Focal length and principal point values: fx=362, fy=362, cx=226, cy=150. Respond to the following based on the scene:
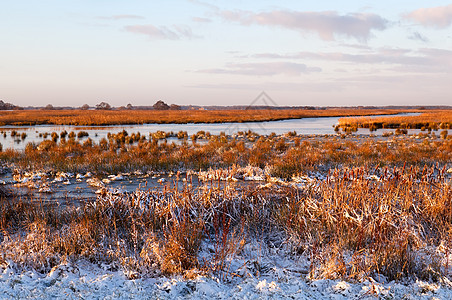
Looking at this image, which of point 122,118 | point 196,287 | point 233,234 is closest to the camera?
point 196,287

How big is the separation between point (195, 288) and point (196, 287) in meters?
0.03

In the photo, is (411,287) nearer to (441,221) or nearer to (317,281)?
(317,281)

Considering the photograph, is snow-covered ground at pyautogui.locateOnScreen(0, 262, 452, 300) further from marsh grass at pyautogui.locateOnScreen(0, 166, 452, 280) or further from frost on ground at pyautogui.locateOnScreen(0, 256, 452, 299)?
marsh grass at pyautogui.locateOnScreen(0, 166, 452, 280)

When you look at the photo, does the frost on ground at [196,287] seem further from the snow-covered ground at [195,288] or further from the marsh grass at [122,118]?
the marsh grass at [122,118]

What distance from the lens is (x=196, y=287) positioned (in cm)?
462

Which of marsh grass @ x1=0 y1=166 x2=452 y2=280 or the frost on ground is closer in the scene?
the frost on ground

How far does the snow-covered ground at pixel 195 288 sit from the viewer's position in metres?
4.45

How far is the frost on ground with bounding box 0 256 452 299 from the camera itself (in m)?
4.45

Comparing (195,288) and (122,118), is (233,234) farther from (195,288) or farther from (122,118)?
(122,118)

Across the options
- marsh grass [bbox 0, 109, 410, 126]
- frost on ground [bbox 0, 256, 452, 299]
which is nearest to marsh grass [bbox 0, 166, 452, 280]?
frost on ground [bbox 0, 256, 452, 299]

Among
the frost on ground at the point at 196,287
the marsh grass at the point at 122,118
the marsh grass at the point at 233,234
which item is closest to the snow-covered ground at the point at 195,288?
the frost on ground at the point at 196,287

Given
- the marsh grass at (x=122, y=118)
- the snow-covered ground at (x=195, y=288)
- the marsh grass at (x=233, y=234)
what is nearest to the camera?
the snow-covered ground at (x=195, y=288)

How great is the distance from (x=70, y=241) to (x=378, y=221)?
5.08 m

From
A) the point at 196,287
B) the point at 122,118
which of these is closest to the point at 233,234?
the point at 196,287
